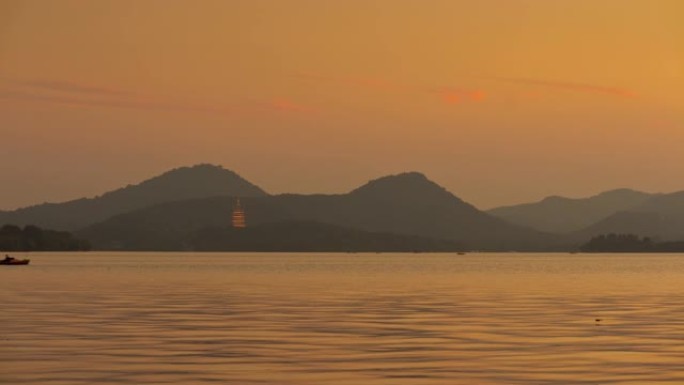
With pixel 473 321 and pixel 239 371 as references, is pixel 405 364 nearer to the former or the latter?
pixel 239 371

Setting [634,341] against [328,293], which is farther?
[328,293]

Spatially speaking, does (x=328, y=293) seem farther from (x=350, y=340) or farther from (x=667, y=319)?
(x=350, y=340)

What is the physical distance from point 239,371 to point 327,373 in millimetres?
2900

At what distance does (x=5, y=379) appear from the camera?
39812 mm

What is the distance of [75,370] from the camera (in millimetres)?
42062

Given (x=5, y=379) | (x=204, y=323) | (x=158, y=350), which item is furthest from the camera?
(x=204, y=323)

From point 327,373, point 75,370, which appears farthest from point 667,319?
point 75,370

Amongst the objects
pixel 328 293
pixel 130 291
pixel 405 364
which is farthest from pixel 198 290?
pixel 405 364

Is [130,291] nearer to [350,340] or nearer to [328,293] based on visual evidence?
[328,293]

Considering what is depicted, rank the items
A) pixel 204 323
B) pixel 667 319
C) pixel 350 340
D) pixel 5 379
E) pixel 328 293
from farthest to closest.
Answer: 1. pixel 328 293
2. pixel 667 319
3. pixel 204 323
4. pixel 350 340
5. pixel 5 379

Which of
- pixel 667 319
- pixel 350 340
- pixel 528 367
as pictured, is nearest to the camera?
pixel 528 367

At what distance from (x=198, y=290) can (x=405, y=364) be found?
72551mm

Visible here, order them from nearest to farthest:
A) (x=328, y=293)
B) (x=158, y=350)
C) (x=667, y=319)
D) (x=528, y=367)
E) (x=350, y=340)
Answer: (x=528, y=367) → (x=158, y=350) → (x=350, y=340) → (x=667, y=319) → (x=328, y=293)

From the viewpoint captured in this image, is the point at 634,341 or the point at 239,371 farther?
the point at 634,341
